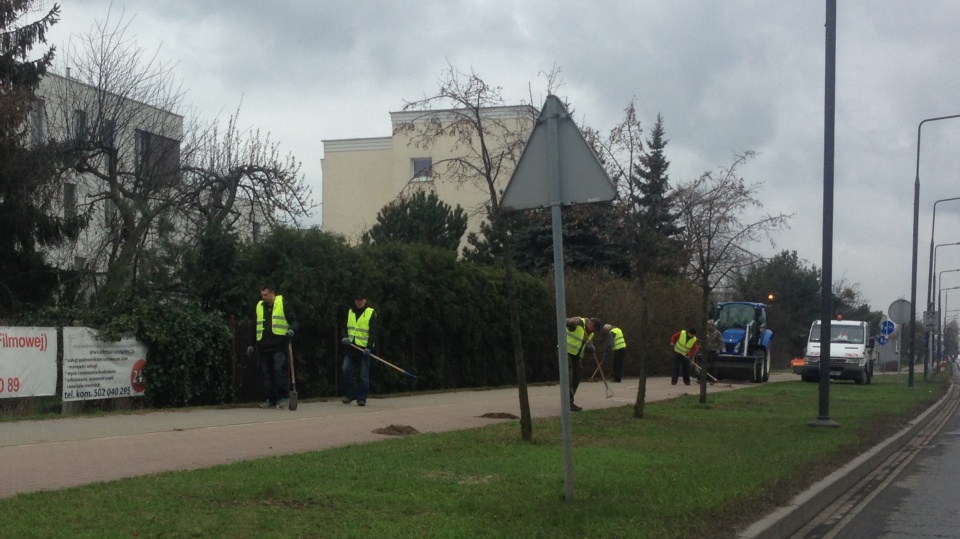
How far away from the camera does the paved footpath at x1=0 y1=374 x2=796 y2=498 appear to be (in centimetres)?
916

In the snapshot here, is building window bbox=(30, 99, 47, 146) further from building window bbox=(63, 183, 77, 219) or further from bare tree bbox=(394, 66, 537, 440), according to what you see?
bare tree bbox=(394, 66, 537, 440)

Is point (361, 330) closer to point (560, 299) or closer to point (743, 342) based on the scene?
point (560, 299)

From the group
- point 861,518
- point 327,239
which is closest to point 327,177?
point 327,239

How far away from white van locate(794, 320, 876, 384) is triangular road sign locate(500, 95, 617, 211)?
28110 mm

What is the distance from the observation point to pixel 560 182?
8195mm

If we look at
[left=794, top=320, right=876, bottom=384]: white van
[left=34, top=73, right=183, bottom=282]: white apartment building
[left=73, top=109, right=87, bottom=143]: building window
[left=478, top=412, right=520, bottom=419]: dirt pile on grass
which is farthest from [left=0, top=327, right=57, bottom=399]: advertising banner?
[left=794, top=320, right=876, bottom=384]: white van

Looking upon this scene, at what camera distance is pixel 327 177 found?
176 ft

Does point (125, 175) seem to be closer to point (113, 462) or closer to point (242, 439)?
point (242, 439)

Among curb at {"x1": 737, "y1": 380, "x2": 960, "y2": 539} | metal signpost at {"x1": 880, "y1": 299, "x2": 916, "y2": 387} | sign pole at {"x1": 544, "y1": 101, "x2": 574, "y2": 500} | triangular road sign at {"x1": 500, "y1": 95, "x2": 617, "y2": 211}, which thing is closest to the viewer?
curb at {"x1": 737, "y1": 380, "x2": 960, "y2": 539}

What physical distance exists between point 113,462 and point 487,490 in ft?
11.8

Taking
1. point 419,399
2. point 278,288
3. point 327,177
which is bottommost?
point 419,399

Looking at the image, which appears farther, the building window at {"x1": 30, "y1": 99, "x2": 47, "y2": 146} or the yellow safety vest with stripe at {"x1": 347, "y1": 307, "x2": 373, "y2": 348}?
the building window at {"x1": 30, "y1": 99, "x2": 47, "y2": 146}

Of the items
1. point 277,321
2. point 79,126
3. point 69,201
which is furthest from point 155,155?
point 277,321

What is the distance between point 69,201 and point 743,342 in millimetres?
20059
